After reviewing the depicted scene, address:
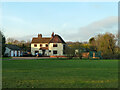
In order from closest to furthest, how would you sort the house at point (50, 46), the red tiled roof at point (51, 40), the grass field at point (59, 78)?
the grass field at point (59, 78) → the red tiled roof at point (51, 40) → the house at point (50, 46)

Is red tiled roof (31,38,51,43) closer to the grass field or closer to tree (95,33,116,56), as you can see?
tree (95,33,116,56)

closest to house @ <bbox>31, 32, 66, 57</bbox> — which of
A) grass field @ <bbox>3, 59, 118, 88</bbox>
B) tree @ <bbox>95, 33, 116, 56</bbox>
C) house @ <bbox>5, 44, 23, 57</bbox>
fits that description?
house @ <bbox>5, 44, 23, 57</bbox>

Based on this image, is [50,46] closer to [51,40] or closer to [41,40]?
[51,40]

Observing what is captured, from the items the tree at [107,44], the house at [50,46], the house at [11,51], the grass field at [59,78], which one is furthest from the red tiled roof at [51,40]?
the grass field at [59,78]

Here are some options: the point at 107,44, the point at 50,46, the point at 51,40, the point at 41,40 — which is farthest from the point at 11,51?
the point at 107,44

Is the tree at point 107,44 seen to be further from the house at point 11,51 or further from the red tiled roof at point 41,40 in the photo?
the house at point 11,51

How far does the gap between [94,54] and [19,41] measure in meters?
50.1

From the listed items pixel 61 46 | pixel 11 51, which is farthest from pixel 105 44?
pixel 11 51

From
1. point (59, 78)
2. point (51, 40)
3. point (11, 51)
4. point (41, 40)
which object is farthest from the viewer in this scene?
point (41, 40)

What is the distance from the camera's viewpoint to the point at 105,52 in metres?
39.3

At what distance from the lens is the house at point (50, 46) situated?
181ft

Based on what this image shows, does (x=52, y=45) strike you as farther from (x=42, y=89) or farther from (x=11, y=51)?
(x=42, y=89)

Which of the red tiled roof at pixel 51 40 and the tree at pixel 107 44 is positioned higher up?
the red tiled roof at pixel 51 40

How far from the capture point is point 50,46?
55719 mm
